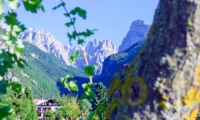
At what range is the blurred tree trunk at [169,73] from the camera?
213 cm

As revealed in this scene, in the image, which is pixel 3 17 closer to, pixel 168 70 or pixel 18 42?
pixel 18 42

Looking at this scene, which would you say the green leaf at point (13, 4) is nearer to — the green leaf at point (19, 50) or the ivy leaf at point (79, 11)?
the green leaf at point (19, 50)

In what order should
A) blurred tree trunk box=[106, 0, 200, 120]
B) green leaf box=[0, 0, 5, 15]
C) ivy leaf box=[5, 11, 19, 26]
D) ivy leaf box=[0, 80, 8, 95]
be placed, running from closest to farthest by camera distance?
1. blurred tree trunk box=[106, 0, 200, 120]
2. green leaf box=[0, 0, 5, 15]
3. ivy leaf box=[5, 11, 19, 26]
4. ivy leaf box=[0, 80, 8, 95]

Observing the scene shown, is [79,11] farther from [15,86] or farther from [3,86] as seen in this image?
[3,86]

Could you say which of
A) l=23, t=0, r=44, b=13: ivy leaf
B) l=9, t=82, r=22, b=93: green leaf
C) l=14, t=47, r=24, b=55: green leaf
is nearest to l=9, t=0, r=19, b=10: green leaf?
l=23, t=0, r=44, b=13: ivy leaf

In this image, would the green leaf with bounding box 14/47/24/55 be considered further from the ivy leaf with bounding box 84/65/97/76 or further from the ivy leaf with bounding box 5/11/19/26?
the ivy leaf with bounding box 84/65/97/76

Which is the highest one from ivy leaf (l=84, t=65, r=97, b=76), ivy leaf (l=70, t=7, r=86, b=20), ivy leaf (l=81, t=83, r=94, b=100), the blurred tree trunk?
ivy leaf (l=70, t=7, r=86, b=20)

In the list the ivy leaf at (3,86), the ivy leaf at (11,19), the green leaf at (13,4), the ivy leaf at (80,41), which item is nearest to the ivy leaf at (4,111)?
the ivy leaf at (3,86)

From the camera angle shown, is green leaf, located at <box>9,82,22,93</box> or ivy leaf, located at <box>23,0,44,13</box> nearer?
ivy leaf, located at <box>23,0,44,13</box>

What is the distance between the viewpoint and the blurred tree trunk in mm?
2131

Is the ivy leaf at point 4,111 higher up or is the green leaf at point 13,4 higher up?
the green leaf at point 13,4

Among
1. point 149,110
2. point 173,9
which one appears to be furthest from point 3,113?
point 173,9

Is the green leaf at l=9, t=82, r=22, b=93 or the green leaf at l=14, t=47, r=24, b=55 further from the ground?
the green leaf at l=14, t=47, r=24, b=55

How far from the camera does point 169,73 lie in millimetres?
2143
